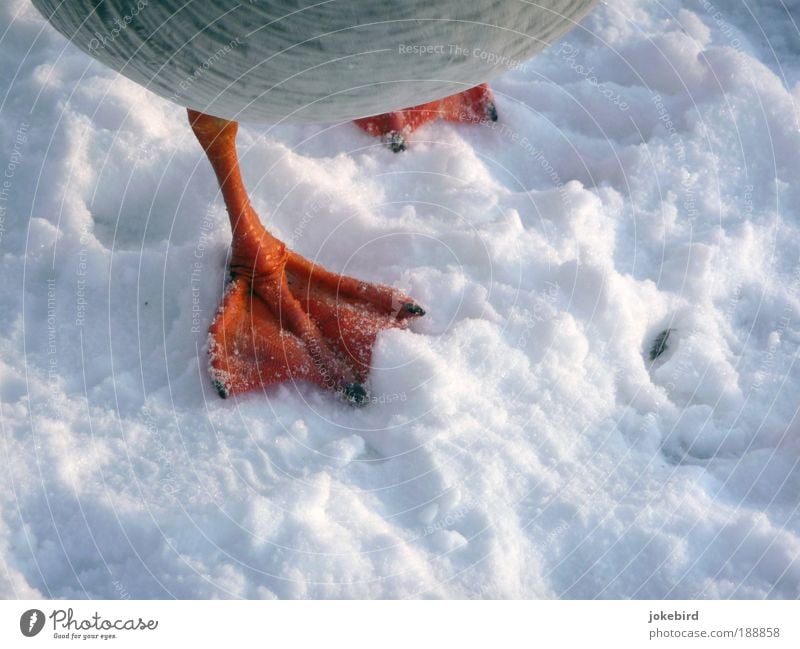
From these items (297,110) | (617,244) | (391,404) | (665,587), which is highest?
(297,110)

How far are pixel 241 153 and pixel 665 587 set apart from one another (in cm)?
87

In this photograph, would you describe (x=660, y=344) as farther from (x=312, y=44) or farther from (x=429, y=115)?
(x=312, y=44)

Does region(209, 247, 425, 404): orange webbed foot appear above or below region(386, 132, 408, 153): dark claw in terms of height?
below

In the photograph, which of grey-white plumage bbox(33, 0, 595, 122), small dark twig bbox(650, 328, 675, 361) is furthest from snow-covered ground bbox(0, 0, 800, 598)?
grey-white plumage bbox(33, 0, 595, 122)

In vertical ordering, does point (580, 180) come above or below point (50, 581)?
above

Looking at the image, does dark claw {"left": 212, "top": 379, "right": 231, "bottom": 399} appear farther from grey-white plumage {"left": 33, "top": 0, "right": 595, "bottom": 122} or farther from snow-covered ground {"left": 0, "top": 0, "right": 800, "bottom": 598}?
grey-white plumage {"left": 33, "top": 0, "right": 595, "bottom": 122}

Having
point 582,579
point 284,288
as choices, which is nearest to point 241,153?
point 284,288

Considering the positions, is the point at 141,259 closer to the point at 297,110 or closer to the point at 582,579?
the point at 297,110

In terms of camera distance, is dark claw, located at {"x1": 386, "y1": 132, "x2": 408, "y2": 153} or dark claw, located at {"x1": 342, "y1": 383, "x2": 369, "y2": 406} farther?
dark claw, located at {"x1": 386, "y1": 132, "x2": 408, "y2": 153}

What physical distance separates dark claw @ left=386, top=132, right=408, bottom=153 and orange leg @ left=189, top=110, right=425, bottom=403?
277 millimetres

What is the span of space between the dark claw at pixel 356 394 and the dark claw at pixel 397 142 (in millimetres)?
436

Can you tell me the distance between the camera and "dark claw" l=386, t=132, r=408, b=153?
4.41 feet
